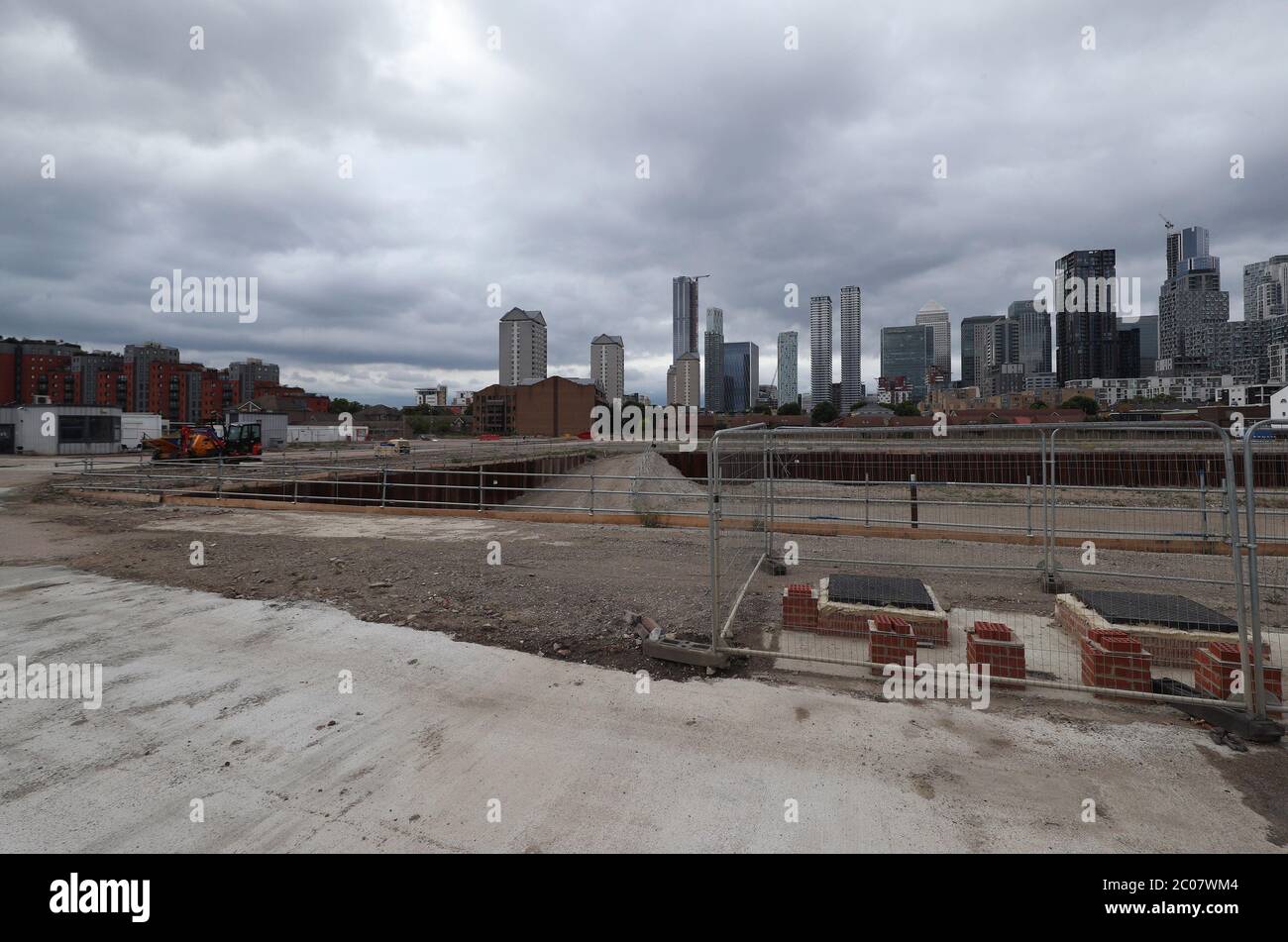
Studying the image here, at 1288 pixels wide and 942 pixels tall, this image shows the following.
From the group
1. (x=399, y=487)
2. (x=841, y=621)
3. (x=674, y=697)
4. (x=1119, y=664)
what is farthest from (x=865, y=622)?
(x=399, y=487)

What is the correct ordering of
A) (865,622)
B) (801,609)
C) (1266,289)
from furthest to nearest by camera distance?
(1266,289) → (801,609) → (865,622)

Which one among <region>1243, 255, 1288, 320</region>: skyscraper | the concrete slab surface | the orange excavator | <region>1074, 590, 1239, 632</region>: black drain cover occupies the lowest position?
the concrete slab surface

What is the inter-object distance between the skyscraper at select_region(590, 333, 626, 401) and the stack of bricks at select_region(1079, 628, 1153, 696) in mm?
119703

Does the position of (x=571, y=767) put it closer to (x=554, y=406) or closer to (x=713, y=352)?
(x=554, y=406)

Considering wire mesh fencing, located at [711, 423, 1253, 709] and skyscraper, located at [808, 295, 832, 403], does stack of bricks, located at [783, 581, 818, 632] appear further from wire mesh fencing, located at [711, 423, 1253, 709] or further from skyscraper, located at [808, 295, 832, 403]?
skyscraper, located at [808, 295, 832, 403]

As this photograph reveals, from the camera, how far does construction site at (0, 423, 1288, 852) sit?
3.03 meters

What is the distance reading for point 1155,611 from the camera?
5473mm

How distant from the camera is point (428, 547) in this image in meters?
10.1

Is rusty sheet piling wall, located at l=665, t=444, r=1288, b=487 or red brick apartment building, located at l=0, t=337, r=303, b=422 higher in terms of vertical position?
red brick apartment building, located at l=0, t=337, r=303, b=422

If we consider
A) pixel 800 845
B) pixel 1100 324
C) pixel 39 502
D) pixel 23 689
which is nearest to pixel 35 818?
pixel 23 689

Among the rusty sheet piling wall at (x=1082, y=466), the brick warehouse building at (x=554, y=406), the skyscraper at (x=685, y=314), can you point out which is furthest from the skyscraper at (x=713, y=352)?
the rusty sheet piling wall at (x=1082, y=466)

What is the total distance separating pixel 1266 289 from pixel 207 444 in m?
206

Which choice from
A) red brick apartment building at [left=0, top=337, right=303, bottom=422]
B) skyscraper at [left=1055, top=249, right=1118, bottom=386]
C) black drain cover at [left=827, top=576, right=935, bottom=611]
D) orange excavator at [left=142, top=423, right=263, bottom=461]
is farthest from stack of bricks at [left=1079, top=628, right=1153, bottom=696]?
skyscraper at [left=1055, top=249, right=1118, bottom=386]

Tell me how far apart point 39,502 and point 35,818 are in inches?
800
